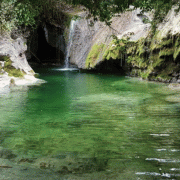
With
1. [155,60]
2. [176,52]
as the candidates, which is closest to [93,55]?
[155,60]

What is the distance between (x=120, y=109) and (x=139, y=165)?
14.2ft

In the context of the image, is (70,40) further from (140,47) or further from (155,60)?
(155,60)

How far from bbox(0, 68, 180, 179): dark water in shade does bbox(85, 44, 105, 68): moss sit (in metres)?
12.1

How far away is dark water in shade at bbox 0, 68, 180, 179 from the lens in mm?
3996

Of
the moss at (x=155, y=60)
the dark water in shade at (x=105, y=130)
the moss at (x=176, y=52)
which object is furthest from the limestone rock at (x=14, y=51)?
the moss at (x=176, y=52)

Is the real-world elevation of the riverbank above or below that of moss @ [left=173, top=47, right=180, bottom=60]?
below

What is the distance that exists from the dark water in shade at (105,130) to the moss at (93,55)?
39.6 ft

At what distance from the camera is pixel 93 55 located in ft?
72.7

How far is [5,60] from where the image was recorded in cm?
1569

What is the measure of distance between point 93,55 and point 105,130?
1688 cm

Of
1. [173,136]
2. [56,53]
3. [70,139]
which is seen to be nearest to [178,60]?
[173,136]

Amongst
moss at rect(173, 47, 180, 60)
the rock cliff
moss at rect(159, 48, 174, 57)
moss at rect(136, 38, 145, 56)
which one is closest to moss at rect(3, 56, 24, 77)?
the rock cliff

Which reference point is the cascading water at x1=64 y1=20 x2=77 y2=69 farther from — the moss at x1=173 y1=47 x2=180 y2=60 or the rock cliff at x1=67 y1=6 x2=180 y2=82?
the moss at x1=173 y1=47 x2=180 y2=60

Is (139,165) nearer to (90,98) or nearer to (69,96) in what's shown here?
(90,98)
